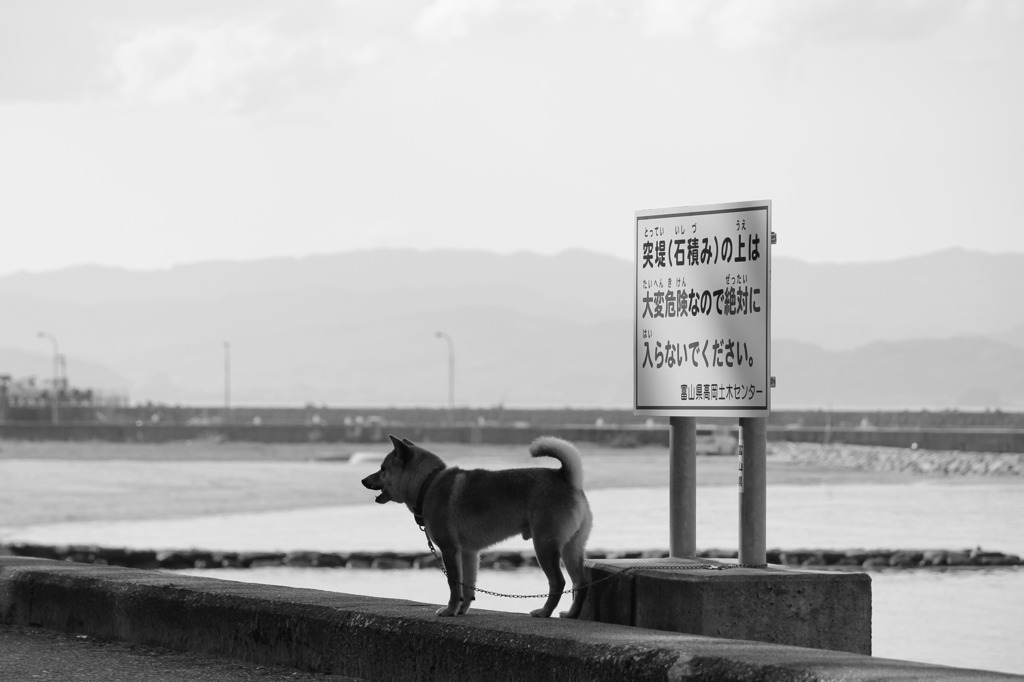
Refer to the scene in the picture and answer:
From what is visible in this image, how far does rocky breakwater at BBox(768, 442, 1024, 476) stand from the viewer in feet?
187

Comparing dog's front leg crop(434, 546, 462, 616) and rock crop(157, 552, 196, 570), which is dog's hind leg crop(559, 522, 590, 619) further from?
rock crop(157, 552, 196, 570)

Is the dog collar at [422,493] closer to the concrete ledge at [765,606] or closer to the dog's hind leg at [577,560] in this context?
the dog's hind leg at [577,560]

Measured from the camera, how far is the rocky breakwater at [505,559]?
1988 cm

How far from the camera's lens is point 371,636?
25.4 feet

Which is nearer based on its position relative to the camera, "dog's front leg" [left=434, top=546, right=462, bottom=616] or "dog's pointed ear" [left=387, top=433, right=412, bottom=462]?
"dog's front leg" [left=434, top=546, right=462, bottom=616]

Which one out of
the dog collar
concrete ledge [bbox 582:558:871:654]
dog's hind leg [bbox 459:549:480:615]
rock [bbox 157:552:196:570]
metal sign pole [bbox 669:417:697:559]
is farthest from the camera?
rock [bbox 157:552:196:570]

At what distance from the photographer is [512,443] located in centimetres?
8350

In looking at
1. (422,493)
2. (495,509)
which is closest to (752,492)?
(495,509)

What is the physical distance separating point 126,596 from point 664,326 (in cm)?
353

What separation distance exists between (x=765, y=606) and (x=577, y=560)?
93cm

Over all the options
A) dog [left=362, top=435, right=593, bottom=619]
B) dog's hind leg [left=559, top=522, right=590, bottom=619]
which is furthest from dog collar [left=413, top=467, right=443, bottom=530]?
dog's hind leg [left=559, top=522, right=590, bottom=619]

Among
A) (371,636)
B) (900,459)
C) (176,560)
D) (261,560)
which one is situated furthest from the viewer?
(900,459)

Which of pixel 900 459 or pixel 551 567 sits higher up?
pixel 551 567

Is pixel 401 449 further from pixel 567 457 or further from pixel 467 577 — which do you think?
pixel 567 457
